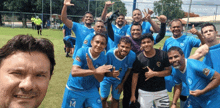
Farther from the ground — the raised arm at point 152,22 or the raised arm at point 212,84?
the raised arm at point 152,22

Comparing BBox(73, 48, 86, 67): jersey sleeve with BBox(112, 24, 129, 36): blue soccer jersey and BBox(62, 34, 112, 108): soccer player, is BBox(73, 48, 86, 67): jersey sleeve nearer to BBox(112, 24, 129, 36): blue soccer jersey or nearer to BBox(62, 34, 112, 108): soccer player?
BBox(62, 34, 112, 108): soccer player

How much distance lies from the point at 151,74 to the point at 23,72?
8.06 ft

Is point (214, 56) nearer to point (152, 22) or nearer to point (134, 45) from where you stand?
point (134, 45)

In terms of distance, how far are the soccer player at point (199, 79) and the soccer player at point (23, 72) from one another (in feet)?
7.45

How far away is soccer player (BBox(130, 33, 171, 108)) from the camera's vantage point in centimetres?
311

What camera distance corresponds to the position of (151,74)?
120 inches

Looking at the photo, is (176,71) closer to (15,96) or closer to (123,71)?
(123,71)

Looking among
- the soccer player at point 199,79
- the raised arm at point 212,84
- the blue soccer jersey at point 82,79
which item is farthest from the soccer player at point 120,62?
the raised arm at point 212,84

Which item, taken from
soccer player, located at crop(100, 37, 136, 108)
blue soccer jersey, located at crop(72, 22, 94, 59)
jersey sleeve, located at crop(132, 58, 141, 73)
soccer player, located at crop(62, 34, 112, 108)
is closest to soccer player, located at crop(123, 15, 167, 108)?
soccer player, located at crop(100, 37, 136, 108)

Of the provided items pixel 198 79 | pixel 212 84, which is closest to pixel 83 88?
pixel 198 79

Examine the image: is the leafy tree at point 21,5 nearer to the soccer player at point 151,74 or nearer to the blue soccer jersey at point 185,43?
the blue soccer jersey at point 185,43

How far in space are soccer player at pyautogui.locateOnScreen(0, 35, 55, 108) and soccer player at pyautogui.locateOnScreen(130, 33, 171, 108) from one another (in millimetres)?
2330

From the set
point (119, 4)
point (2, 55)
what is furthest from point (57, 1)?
point (2, 55)

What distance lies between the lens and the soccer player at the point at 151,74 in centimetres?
311
